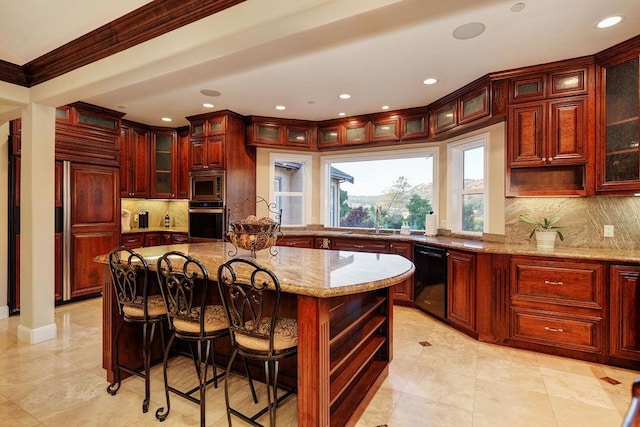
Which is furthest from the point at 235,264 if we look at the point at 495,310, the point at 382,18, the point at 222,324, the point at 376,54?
the point at 495,310

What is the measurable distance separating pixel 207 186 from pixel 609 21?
4.65 m

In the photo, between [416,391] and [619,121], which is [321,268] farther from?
[619,121]

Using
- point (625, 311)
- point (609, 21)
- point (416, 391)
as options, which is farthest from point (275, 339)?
point (609, 21)

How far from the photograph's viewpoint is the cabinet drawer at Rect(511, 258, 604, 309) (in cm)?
275

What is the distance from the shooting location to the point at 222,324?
1.99m

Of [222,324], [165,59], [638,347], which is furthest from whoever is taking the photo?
[638,347]

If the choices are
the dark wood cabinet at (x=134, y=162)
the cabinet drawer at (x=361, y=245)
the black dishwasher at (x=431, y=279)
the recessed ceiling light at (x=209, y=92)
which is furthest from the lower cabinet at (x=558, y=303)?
the dark wood cabinet at (x=134, y=162)

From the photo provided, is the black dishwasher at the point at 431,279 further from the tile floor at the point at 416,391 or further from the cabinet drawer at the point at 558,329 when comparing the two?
the cabinet drawer at the point at 558,329

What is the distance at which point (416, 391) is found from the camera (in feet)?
7.70

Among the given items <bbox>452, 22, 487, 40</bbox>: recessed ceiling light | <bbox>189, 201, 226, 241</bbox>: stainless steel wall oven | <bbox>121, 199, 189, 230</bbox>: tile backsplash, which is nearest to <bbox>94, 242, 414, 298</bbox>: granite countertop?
<bbox>189, 201, 226, 241</bbox>: stainless steel wall oven

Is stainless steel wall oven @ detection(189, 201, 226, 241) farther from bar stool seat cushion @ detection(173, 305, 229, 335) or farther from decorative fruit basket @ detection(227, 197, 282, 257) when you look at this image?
bar stool seat cushion @ detection(173, 305, 229, 335)

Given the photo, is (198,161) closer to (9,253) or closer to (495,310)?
(9,253)

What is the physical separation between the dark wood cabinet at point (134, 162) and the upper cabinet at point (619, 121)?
19.5ft

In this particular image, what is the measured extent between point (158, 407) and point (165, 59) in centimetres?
236
